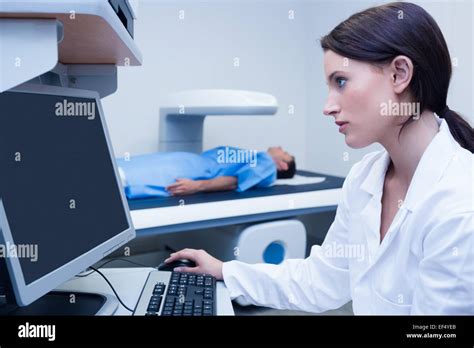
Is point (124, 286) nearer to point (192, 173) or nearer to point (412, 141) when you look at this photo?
point (412, 141)

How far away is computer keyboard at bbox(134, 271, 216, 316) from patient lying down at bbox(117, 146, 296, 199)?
2.47 ft

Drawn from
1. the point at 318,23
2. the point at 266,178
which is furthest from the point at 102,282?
the point at 318,23

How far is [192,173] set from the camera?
1.55m

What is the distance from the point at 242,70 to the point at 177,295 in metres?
1.77

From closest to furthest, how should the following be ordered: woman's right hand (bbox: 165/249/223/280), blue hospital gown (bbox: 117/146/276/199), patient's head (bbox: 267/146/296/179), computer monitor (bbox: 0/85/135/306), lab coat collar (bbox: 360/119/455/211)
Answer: computer monitor (bbox: 0/85/135/306) < lab coat collar (bbox: 360/119/455/211) < woman's right hand (bbox: 165/249/223/280) < blue hospital gown (bbox: 117/146/276/199) < patient's head (bbox: 267/146/296/179)

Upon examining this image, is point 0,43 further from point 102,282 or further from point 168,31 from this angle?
point 168,31

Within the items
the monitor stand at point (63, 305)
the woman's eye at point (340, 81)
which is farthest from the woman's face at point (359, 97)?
the monitor stand at point (63, 305)

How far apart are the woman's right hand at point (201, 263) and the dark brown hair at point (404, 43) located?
366 mm

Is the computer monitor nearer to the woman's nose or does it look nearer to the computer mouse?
the computer mouse

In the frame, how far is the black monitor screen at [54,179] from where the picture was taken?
16.8 inches

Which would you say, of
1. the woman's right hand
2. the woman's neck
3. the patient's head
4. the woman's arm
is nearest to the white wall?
the patient's head

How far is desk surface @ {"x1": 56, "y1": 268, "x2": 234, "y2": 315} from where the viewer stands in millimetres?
558

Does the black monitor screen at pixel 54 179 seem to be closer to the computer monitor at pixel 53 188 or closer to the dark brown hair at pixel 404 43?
the computer monitor at pixel 53 188

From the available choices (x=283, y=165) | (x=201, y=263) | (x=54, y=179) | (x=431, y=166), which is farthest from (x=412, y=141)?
(x=283, y=165)
